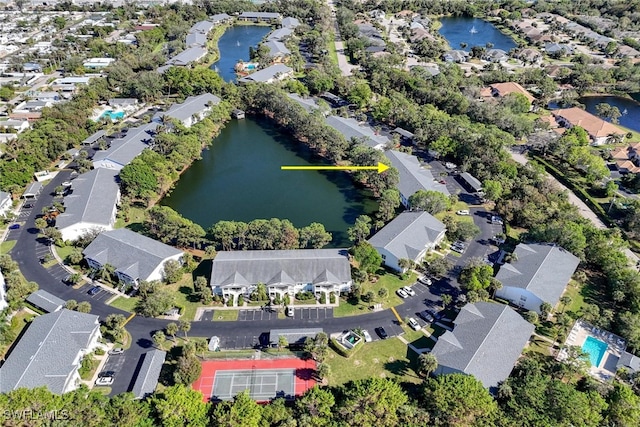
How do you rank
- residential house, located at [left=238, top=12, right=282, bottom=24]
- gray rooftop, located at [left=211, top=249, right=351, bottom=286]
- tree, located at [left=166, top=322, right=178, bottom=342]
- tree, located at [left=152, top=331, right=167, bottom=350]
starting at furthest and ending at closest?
residential house, located at [left=238, top=12, right=282, bottom=24] → gray rooftop, located at [left=211, top=249, right=351, bottom=286] → tree, located at [left=166, top=322, right=178, bottom=342] → tree, located at [left=152, top=331, right=167, bottom=350]

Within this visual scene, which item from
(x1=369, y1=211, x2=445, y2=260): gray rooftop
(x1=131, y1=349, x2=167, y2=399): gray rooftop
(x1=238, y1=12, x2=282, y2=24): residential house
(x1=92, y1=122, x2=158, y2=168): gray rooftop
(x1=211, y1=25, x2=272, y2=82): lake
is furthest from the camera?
(x1=238, y1=12, x2=282, y2=24): residential house

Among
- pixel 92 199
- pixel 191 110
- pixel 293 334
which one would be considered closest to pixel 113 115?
pixel 191 110

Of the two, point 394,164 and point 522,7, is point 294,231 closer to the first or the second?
point 394,164

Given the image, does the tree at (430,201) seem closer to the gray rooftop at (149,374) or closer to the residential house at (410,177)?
the residential house at (410,177)

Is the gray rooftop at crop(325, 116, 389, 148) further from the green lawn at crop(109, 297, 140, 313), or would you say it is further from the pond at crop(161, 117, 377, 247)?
the green lawn at crop(109, 297, 140, 313)

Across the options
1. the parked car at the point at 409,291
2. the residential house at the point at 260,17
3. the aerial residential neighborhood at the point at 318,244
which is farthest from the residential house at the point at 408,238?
the residential house at the point at 260,17

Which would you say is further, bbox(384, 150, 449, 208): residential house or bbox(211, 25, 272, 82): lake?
bbox(211, 25, 272, 82): lake

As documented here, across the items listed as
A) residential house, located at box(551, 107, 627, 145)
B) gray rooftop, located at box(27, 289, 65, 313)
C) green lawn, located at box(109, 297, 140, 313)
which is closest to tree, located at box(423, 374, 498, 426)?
green lawn, located at box(109, 297, 140, 313)
